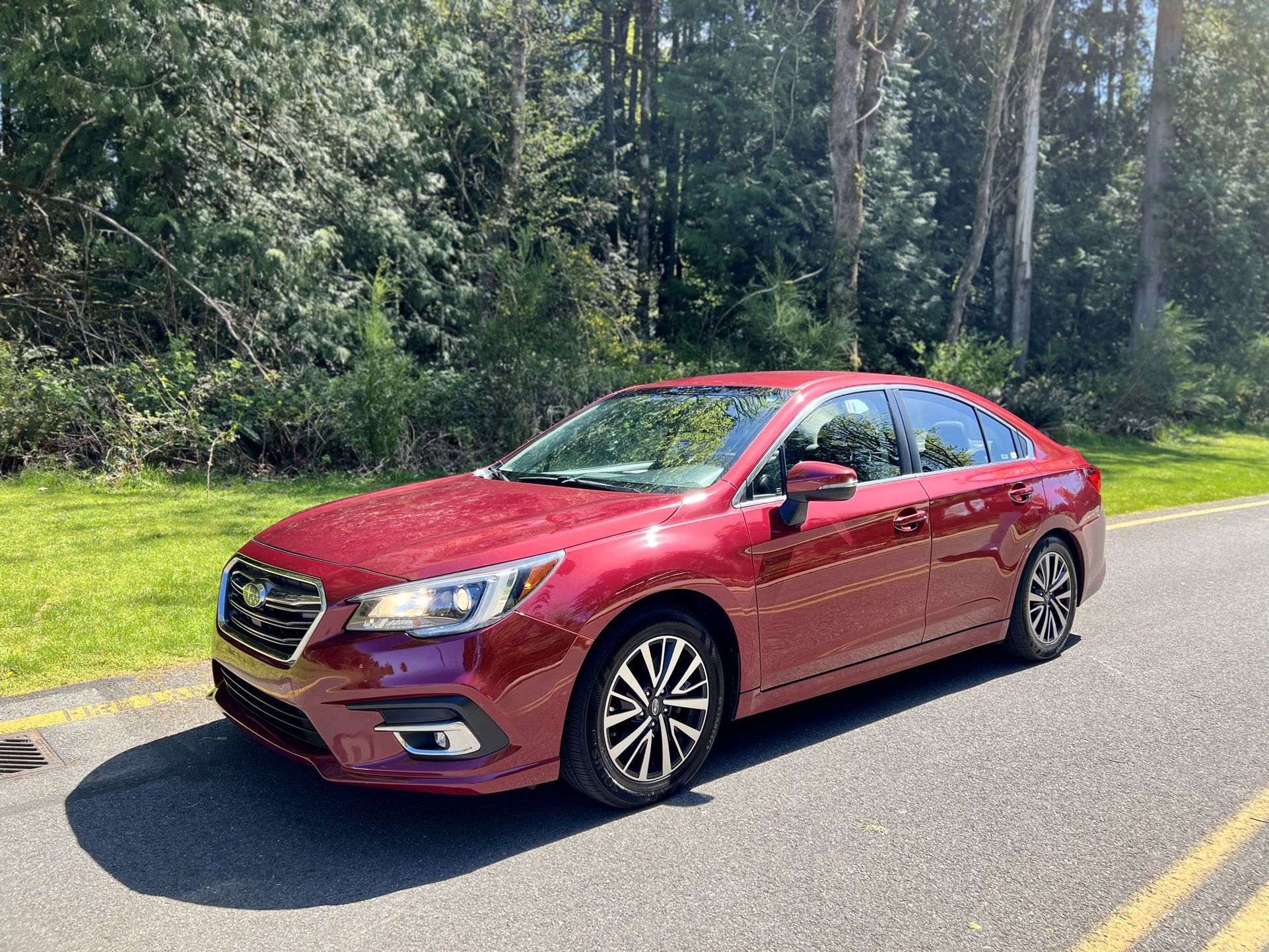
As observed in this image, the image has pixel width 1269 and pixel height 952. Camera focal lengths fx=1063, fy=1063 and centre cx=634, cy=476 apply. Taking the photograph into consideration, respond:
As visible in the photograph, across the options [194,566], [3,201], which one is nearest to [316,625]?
[194,566]

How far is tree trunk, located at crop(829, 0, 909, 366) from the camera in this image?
756 inches

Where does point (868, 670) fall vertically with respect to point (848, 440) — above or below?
below

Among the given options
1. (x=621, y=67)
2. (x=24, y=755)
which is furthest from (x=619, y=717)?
(x=621, y=67)

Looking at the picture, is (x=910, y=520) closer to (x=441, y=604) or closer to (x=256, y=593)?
(x=441, y=604)

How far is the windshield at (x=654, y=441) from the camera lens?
4.68 metres

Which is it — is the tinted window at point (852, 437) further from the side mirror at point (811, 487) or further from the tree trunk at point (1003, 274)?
the tree trunk at point (1003, 274)

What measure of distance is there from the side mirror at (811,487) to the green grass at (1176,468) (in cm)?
877

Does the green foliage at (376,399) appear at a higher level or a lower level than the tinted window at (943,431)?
lower

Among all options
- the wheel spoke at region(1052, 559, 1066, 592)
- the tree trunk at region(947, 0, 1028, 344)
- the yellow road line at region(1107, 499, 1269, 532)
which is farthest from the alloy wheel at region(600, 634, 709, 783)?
the tree trunk at region(947, 0, 1028, 344)

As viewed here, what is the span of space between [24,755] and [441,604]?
216 cm

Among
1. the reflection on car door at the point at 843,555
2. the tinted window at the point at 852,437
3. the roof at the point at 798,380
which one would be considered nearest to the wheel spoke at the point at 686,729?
the reflection on car door at the point at 843,555

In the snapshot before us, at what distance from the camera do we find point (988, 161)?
87.5 ft

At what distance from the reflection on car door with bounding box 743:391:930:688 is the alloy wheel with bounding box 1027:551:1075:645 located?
1.12 metres

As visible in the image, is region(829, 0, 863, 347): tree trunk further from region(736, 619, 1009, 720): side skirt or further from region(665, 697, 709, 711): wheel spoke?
region(665, 697, 709, 711): wheel spoke
